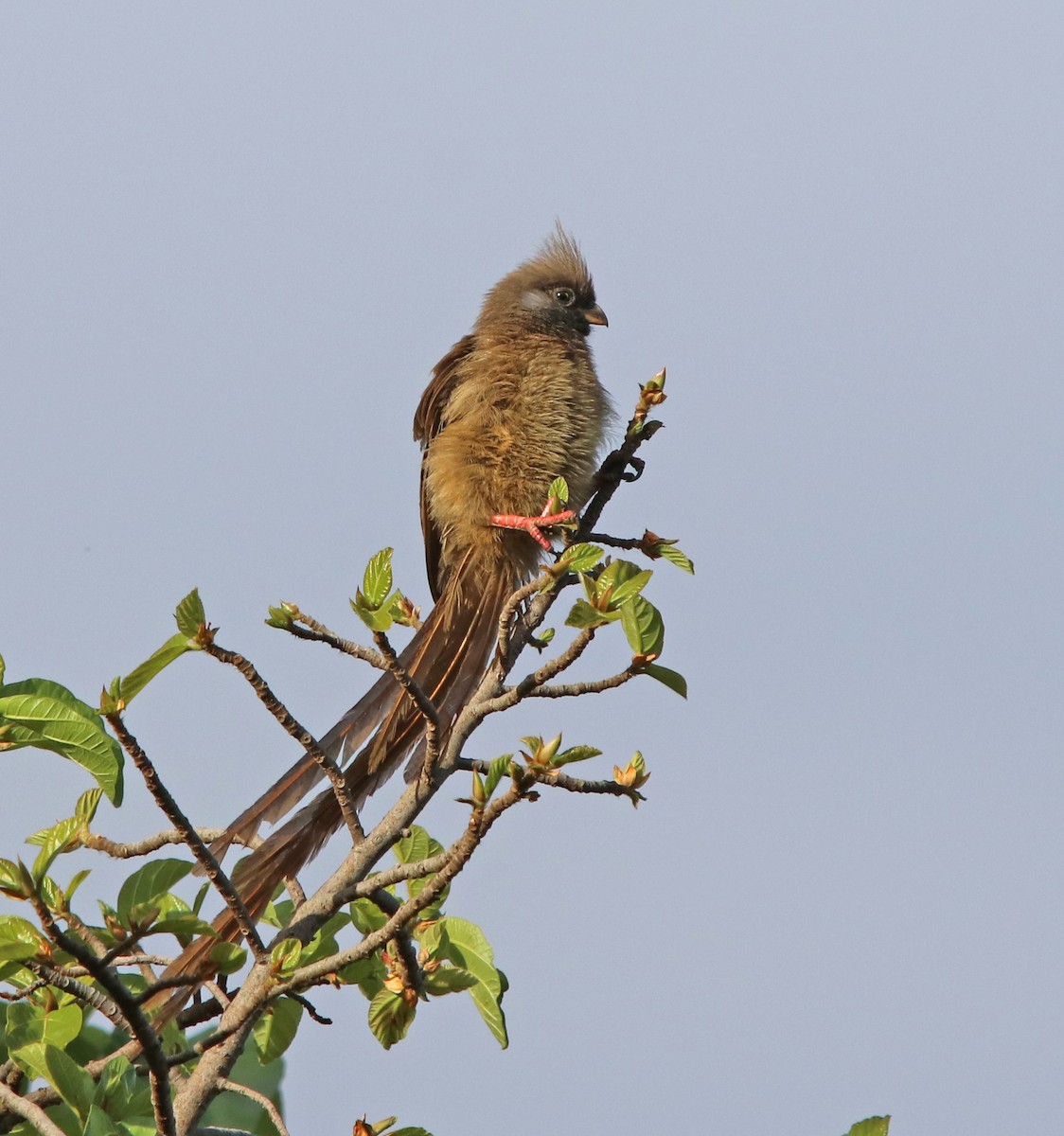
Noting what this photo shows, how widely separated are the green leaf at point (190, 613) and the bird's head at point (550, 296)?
2562 mm

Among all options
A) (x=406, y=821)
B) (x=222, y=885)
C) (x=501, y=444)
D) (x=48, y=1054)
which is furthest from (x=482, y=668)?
(x=48, y=1054)

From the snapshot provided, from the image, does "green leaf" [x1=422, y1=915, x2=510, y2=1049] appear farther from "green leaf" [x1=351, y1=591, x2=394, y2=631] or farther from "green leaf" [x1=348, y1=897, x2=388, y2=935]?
"green leaf" [x1=351, y1=591, x2=394, y2=631]

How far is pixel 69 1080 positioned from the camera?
2275mm

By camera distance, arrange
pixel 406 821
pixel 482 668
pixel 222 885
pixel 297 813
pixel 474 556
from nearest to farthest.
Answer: pixel 222 885, pixel 406 821, pixel 297 813, pixel 482 668, pixel 474 556

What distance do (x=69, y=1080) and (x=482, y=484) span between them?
2366 mm

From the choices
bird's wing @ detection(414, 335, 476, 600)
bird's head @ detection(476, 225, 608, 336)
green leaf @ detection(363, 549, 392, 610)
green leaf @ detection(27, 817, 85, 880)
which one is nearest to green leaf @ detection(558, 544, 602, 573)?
green leaf @ detection(363, 549, 392, 610)

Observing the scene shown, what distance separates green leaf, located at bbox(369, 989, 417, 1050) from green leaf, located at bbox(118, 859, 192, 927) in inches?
22.6

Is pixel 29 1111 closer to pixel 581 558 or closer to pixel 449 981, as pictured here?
pixel 449 981

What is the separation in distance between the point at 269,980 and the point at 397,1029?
1.40 feet

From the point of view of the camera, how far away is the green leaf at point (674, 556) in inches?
121

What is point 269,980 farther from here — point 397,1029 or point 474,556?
point 474,556

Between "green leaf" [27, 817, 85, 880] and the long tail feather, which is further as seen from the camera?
the long tail feather

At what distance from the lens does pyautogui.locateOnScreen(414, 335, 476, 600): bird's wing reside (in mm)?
4609

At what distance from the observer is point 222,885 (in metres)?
2.49
